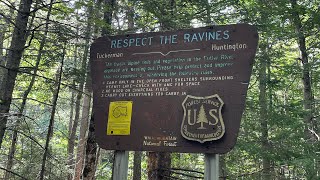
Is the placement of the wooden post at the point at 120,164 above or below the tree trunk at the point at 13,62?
below

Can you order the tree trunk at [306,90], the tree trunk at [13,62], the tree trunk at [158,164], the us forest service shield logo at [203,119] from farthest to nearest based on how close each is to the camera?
the tree trunk at [306,90] → the tree trunk at [158,164] → the tree trunk at [13,62] → the us forest service shield logo at [203,119]

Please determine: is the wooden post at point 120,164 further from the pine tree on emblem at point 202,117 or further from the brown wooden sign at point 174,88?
the pine tree on emblem at point 202,117

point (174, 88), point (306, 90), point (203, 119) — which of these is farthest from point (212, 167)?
point (306, 90)

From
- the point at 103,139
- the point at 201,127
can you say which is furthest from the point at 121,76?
the point at 201,127

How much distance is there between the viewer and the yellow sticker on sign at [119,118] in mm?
3596

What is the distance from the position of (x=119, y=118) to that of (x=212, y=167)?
1.21 meters

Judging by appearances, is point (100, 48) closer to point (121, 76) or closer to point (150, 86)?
point (121, 76)

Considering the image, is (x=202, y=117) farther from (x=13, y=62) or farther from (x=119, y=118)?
(x=13, y=62)

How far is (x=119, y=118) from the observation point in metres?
3.65

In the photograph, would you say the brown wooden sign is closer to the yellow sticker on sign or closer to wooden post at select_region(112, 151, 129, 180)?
the yellow sticker on sign

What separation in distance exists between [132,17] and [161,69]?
5.23 meters

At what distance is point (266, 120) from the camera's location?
26.5 feet

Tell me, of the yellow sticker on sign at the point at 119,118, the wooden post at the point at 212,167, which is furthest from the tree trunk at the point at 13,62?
the wooden post at the point at 212,167

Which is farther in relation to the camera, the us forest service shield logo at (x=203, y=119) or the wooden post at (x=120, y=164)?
the wooden post at (x=120, y=164)
